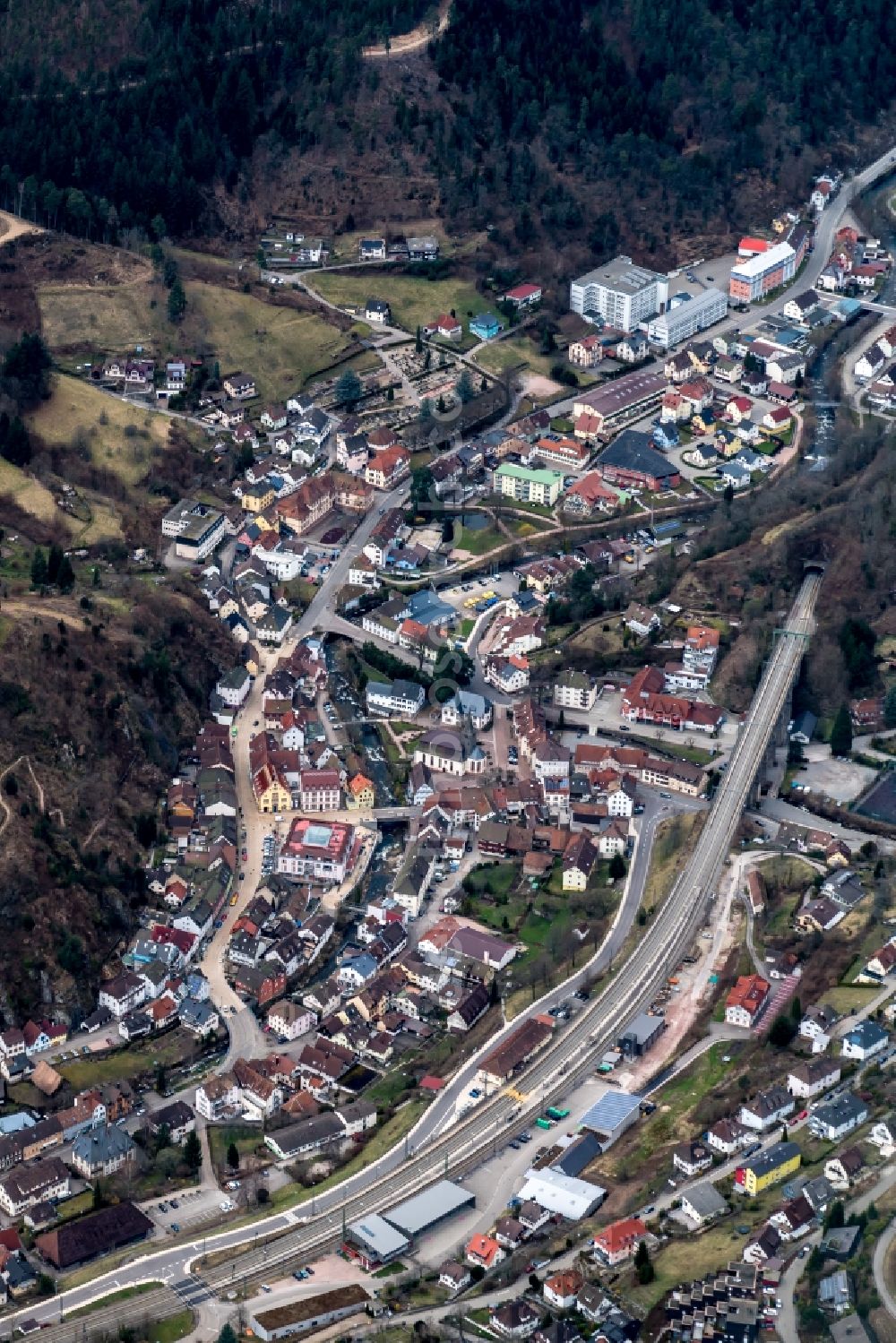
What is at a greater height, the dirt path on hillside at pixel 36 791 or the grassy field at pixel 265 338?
the grassy field at pixel 265 338

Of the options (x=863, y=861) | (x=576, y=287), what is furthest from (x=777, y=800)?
(x=576, y=287)

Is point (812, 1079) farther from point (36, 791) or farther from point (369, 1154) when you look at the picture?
point (36, 791)

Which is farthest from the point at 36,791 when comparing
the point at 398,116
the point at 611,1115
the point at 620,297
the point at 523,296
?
the point at 398,116

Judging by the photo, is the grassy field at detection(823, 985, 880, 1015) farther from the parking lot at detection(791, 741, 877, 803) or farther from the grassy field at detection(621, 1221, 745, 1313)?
the parking lot at detection(791, 741, 877, 803)

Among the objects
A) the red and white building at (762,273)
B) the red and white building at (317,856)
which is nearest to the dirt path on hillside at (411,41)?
the red and white building at (762,273)

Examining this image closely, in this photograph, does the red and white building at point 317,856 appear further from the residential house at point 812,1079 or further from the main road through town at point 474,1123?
the residential house at point 812,1079

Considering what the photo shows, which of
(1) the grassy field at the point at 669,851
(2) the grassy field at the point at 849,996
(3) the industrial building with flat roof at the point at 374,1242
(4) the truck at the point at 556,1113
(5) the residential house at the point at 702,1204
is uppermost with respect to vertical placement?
(5) the residential house at the point at 702,1204
